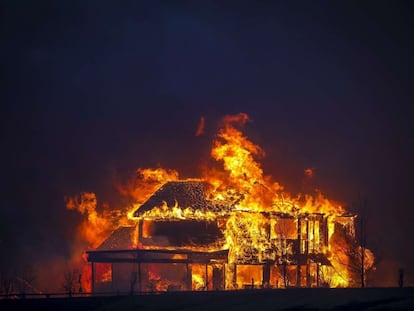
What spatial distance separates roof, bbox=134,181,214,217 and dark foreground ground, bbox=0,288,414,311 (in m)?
34.5

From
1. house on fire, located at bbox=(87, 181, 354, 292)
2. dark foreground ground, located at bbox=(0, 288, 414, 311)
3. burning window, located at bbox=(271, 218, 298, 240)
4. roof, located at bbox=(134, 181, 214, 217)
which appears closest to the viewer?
dark foreground ground, located at bbox=(0, 288, 414, 311)

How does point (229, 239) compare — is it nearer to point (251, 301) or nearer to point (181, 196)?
point (181, 196)

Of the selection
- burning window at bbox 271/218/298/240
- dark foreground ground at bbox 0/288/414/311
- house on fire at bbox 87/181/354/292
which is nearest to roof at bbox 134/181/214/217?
house on fire at bbox 87/181/354/292

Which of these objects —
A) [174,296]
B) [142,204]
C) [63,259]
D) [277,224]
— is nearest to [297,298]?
[174,296]

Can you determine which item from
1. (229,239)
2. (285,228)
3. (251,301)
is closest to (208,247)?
(229,239)

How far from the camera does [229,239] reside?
114 m

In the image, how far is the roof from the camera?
117625mm

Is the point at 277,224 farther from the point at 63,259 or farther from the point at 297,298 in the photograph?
the point at 297,298

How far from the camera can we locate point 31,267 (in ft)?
421

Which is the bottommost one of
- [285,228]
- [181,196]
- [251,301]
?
[251,301]

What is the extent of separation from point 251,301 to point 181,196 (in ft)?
154

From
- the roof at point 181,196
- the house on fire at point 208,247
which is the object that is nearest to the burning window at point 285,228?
the house on fire at point 208,247

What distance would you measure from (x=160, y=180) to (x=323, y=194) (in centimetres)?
2088

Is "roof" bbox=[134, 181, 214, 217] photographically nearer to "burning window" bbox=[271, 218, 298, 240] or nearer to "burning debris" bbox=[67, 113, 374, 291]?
"burning debris" bbox=[67, 113, 374, 291]
